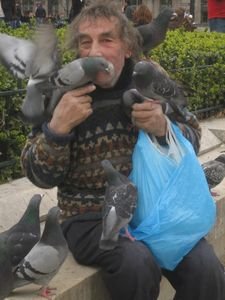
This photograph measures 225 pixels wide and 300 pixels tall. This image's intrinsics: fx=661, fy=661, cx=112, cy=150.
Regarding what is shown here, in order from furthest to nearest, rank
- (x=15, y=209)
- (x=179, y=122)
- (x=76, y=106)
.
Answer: (x=15, y=209)
(x=179, y=122)
(x=76, y=106)

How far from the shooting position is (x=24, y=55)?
10.3 feet

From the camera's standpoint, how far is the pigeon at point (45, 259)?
111 inches

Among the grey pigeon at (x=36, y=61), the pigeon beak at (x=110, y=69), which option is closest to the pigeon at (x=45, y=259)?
the grey pigeon at (x=36, y=61)

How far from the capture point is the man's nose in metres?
3.01

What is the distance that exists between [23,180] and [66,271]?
1.77 metres

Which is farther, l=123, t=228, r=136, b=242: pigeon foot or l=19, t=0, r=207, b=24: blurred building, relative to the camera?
l=19, t=0, r=207, b=24: blurred building

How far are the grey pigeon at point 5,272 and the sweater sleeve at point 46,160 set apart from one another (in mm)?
381

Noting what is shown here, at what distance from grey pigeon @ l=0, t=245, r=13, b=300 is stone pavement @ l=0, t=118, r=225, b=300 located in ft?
0.52

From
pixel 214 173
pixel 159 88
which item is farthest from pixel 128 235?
pixel 214 173

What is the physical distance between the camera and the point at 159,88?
3.13 metres

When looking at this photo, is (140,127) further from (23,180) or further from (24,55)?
(23,180)

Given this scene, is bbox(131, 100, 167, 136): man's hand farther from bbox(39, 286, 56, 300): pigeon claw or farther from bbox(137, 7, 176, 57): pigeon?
bbox(137, 7, 176, 57): pigeon

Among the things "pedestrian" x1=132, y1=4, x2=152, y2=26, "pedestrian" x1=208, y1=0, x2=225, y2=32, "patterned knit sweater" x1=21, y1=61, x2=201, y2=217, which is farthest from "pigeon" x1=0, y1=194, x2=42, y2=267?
"pedestrian" x1=208, y1=0, x2=225, y2=32

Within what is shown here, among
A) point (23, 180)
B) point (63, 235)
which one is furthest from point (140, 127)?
point (23, 180)
